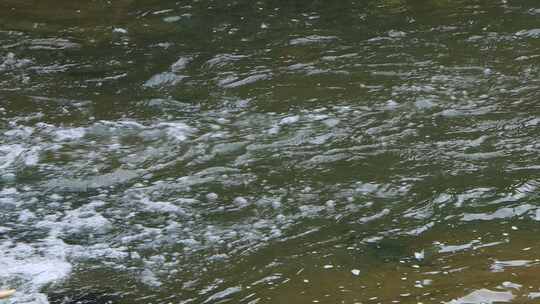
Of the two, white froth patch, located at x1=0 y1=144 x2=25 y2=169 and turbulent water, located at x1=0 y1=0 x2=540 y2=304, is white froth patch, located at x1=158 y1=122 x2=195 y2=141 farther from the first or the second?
white froth patch, located at x1=0 y1=144 x2=25 y2=169

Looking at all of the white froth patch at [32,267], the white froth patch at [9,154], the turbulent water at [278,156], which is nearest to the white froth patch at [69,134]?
the turbulent water at [278,156]

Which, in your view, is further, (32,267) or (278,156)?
(278,156)

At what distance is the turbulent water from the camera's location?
14.5 ft

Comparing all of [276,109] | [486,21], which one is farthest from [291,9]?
[276,109]

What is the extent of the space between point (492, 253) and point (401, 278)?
0.61 meters

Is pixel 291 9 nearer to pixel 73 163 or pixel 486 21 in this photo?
pixel 486 21

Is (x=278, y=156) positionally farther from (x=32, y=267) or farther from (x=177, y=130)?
(x=32, y=267)

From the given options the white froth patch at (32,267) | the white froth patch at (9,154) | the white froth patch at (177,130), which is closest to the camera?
the white froth patch at (32,267)

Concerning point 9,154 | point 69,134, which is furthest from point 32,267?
point 69,134

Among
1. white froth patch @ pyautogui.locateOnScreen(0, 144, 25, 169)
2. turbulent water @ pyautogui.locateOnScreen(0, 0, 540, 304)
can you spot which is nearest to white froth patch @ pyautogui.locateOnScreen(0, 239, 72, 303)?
turbulent water @ pyautogui.locateOnScreen(0, 0, 540, 304)

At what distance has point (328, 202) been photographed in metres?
5.14

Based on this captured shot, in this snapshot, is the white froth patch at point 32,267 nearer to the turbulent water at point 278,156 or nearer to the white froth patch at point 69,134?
the turbulent water at point 278,156

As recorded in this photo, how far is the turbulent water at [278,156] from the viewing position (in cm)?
441

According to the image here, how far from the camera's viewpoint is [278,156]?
5.81 meters
